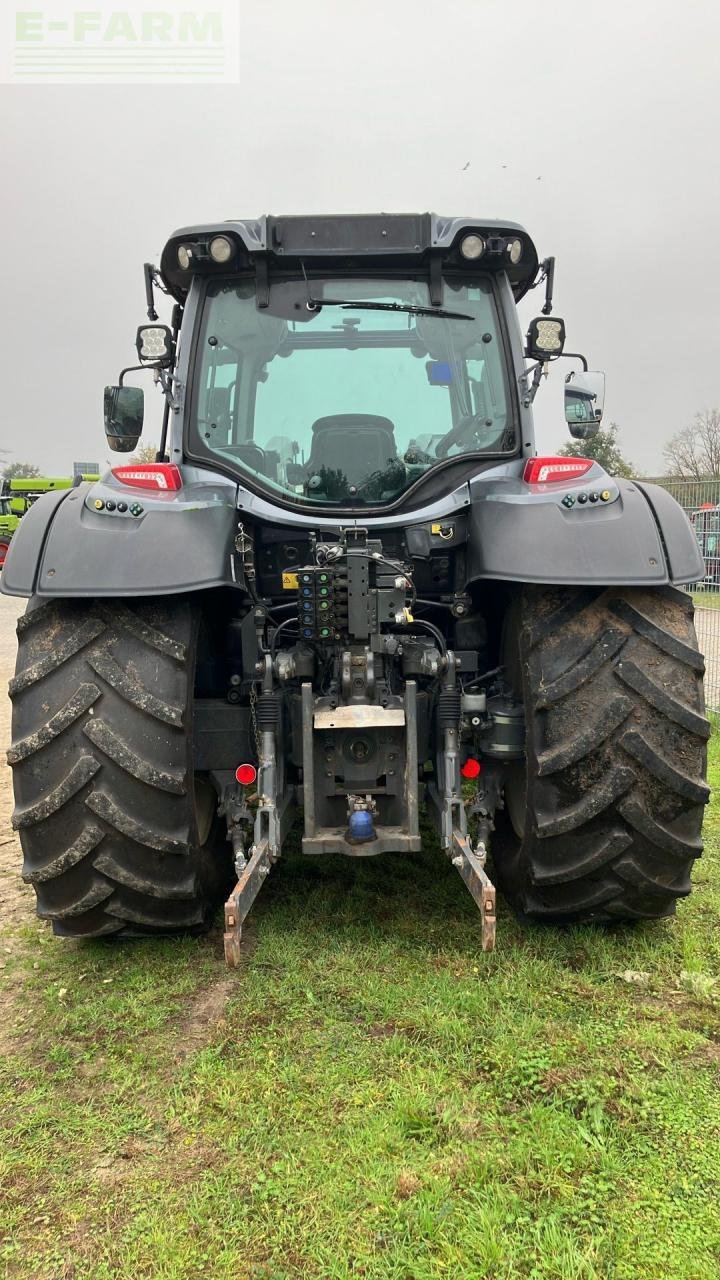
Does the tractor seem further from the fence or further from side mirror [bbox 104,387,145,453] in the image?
side mirror [bbox 104,387,145,453]

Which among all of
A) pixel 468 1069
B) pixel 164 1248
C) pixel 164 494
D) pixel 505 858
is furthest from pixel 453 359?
pixel 164 1248

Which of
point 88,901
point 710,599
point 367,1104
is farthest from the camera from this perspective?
point 710,599

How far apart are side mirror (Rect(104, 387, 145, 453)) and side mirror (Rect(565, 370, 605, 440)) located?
75.2 inches

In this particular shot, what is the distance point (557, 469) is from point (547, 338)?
830 millimetres

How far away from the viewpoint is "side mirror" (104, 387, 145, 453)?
3.79 meters

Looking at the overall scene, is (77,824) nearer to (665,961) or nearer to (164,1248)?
(164,1248)

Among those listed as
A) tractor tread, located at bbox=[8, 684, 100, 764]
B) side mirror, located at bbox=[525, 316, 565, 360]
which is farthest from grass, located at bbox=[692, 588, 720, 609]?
tractor tread, located at bbox=[8, 684, 100, 764]

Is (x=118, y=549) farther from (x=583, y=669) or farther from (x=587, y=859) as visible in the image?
(x=587, y=859)

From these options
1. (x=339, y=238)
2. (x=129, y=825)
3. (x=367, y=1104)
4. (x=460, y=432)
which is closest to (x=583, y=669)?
(x=460, y=432)

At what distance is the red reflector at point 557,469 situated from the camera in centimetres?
292

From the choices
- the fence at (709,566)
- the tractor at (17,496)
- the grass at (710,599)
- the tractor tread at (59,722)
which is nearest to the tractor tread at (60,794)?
the tractor tread at (59,722)

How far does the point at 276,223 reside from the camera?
3219 mm

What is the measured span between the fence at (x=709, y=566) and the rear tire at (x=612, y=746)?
460cm

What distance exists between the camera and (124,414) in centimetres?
381
